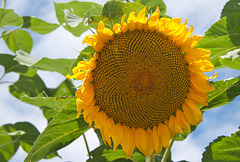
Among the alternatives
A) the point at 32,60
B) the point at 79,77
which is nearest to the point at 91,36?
the point at 79,77

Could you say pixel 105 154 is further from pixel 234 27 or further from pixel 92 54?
pixel 234 27

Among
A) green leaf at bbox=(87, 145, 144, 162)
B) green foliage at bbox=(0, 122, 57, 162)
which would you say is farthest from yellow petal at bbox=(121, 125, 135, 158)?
green foliage at bbox=(0, 122, 57, 162)

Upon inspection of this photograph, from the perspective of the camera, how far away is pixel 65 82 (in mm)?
3684

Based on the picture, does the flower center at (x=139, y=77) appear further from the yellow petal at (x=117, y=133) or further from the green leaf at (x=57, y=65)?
the green leaf at (x=57, y=65)

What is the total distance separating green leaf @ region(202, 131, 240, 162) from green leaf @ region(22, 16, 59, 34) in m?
2.40

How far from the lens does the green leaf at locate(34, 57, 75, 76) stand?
2.92m

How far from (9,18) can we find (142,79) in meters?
2.18

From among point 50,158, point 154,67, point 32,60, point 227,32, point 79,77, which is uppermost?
point 227,32

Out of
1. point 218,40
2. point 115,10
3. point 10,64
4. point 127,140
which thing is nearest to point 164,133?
point 127,140

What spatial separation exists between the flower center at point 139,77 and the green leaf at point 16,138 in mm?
1804

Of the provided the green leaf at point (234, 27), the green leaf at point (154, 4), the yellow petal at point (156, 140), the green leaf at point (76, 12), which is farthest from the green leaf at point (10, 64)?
the green leaf at point (234, 27)

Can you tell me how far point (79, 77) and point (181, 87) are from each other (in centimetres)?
62

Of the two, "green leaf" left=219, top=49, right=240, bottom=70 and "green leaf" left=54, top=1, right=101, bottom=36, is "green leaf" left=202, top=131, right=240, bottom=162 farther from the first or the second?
"green leaf" left=54, top=1, right=101, bottom=36

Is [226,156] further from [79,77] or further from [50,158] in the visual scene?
[50,158]
